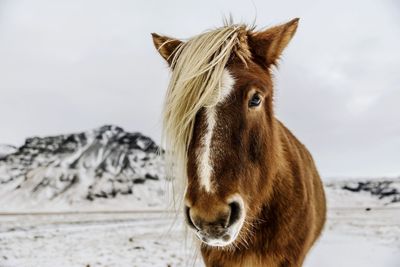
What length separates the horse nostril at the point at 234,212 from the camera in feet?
5.86

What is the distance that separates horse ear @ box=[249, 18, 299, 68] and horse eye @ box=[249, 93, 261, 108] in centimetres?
40

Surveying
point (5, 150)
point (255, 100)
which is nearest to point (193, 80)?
point (255, 100)

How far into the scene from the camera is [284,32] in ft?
7.78

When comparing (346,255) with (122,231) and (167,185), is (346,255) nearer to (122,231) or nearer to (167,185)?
(167,185)

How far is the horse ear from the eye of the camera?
2361mm

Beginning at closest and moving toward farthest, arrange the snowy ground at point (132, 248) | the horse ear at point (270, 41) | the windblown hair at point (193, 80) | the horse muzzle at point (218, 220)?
1. the horse muzzle at point (218, 220)
2. the windblown hair at point (193, 80)
3. the horse ear at point (270, 41)
4. the snowy ground at point (132, 248)

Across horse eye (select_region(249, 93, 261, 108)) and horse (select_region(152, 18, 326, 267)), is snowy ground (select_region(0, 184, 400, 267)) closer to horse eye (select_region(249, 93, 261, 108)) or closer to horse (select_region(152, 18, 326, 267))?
horse (select_region(152, 18, 326, 267))

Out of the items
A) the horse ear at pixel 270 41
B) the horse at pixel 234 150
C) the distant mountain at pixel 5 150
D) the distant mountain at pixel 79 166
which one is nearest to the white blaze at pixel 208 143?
the horse at pixel 234 150

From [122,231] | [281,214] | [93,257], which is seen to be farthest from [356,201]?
[281,214]

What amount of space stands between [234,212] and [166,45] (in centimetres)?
141

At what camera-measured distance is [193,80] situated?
84.4 inches

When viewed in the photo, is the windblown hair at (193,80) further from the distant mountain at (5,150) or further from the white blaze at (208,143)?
the distant mountain at (5,150)

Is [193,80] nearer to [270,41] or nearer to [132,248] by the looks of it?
[270,41]

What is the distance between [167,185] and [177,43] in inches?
43.2
